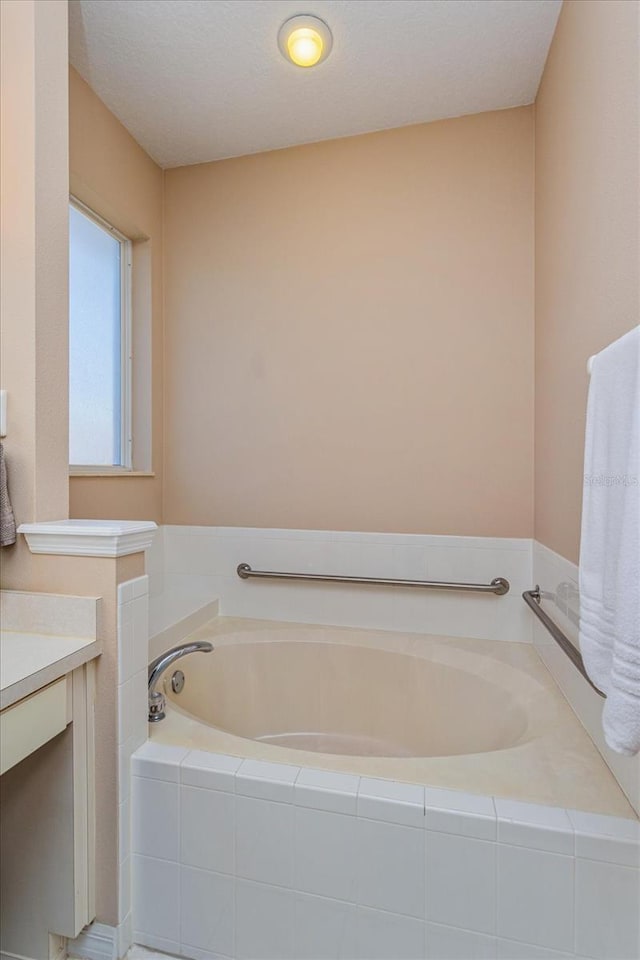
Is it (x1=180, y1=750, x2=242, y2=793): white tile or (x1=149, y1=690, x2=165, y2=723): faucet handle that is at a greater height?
(x1=149, y1=690, x2=165, y2=723): faucet handle

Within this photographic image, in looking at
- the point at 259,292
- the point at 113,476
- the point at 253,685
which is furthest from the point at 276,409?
the point at 253,685

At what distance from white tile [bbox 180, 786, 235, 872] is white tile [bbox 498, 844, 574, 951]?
1.98 ft

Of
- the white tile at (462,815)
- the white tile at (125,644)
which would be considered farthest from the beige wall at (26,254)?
the white tile at (462,815)

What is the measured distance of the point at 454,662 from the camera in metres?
1.82

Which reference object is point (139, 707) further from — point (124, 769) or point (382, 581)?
point (382, 581)

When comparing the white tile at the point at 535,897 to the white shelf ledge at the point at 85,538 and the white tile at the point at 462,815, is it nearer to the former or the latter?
the white tile at the point at 462,815

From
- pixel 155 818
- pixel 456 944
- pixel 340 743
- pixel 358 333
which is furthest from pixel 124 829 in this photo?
pixel 358 333

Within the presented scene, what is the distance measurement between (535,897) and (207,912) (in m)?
0.75

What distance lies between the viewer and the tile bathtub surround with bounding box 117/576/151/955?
45.8 inches

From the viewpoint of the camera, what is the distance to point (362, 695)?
191 centimetres

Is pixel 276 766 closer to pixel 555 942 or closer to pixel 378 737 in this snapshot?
pixel 555 942

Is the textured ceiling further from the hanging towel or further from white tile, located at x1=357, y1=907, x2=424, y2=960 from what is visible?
white tile, located at x1=357, y1=907, x2=424, y2=960

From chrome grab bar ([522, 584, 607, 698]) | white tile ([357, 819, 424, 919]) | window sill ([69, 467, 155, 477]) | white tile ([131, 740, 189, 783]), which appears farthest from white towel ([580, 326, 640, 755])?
window sill ([69, 467, 155, 477])

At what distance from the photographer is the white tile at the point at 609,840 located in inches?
36.0
